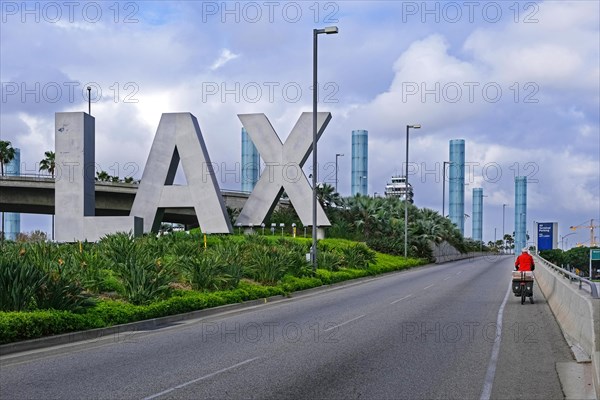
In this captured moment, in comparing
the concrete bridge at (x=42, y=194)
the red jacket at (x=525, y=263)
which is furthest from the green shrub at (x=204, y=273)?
the concrete bridge at (x=42, y=194)

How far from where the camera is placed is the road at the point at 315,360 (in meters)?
9.63

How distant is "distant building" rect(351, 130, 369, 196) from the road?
91064mm

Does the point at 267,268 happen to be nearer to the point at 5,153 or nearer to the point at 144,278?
the point at 144,278

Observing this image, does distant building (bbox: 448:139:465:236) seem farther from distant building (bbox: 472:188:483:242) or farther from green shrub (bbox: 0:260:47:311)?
green shrub (bbox: 0:260:47:311)

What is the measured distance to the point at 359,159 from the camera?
372ft

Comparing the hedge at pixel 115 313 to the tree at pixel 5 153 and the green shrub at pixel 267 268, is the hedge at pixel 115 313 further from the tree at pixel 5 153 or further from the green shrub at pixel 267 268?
the tree at pixel 5 153

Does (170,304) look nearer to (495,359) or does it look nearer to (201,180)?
(495,359)

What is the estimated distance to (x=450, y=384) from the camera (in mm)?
10078

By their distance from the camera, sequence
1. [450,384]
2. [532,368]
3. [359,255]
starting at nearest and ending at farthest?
[450,384] → [532,368] → [359,255]

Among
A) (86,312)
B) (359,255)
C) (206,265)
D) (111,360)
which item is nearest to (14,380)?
(111,360)

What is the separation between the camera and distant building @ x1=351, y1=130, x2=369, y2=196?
11112cm

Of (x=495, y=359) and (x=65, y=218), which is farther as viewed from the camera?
(x=65, y=218)

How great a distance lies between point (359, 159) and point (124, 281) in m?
94.9

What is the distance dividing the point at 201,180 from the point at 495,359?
31.9 m
